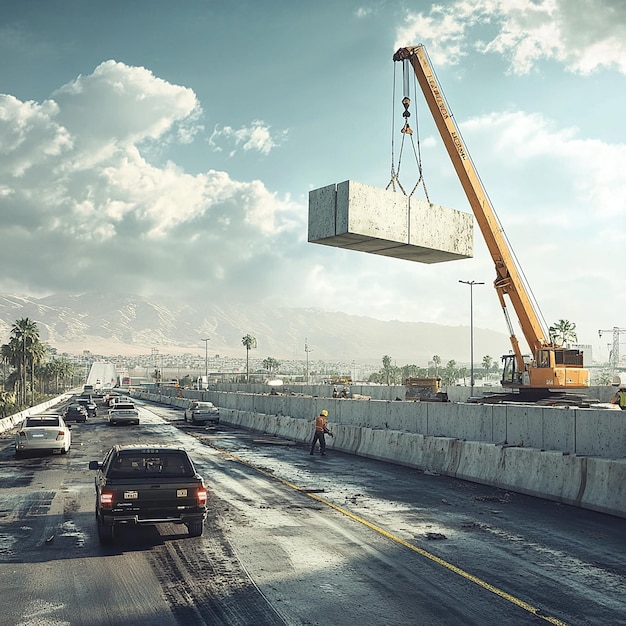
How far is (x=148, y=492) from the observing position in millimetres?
11164

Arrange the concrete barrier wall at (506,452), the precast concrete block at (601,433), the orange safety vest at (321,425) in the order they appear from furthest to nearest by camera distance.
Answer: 1. the orange safety vest at (321,425)
2. the precast concrete block at (601,433)
3. the concrete barrier wall at (506,452)

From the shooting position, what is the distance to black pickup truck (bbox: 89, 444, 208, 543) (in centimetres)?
1102

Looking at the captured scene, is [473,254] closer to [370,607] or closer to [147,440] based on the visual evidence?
[370,607]

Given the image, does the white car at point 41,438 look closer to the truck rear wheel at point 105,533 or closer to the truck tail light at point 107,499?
the truck rear wheel at point 105,533

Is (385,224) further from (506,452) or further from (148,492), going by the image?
(148,492)

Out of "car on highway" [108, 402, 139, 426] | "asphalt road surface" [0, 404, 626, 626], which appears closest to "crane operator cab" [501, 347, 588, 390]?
"asphalt road surface" [0, 404, 626, 626]

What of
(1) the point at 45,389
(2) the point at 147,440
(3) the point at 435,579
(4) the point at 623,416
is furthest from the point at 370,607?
(1) the point at 45,389

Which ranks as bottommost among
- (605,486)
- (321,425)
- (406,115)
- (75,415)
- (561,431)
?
(75,415)

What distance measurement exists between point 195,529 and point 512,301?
26.4 m

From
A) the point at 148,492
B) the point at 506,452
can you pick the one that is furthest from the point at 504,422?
the point at 148,492

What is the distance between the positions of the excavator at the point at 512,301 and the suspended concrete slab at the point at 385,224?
13.0 m

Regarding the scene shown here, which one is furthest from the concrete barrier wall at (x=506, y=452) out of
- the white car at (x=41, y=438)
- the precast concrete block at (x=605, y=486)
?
the white car at (x=41, y=438)

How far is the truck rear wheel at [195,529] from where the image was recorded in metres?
11.7

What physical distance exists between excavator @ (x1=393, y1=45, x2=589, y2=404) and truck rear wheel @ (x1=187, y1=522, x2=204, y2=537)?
938 inches
